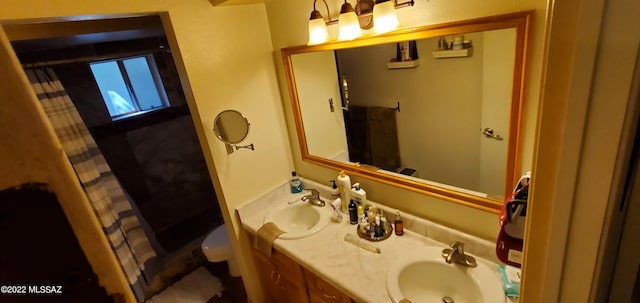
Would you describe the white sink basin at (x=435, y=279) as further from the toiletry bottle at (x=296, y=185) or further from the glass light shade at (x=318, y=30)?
the glass light shade at (x=318, y=30)

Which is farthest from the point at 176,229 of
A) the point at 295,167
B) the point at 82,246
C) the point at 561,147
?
the point at 561,147

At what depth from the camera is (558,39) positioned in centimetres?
35

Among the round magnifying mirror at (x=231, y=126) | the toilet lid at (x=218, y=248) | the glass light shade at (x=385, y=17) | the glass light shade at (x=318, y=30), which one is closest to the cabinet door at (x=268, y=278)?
the toilet lid at (x=218, y=248)

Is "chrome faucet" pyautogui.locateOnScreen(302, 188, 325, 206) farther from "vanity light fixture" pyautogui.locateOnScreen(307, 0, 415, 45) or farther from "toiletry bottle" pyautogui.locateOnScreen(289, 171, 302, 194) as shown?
"vanity light fixture" pyautogui.locateOnScreen(307, 0, 415, 45)

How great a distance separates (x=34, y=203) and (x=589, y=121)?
61cm

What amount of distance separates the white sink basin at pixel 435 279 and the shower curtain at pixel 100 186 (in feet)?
5.88

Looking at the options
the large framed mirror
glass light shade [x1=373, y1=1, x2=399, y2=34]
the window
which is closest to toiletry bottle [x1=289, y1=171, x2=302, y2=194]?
the large framed mirror

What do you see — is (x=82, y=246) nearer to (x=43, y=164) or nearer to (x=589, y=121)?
(x=43, y=164)

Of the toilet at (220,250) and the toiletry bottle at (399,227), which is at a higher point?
the toiletry bottle at (399,227)

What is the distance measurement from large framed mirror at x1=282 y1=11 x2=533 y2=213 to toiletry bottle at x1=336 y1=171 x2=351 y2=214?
0.06 meters

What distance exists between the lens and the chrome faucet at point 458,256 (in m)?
1.17

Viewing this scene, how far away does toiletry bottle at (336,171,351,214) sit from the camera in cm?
163

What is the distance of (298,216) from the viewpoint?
1873 millimetres

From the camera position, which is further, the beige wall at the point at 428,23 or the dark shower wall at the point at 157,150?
the dark shower wall at the point at 157,150
